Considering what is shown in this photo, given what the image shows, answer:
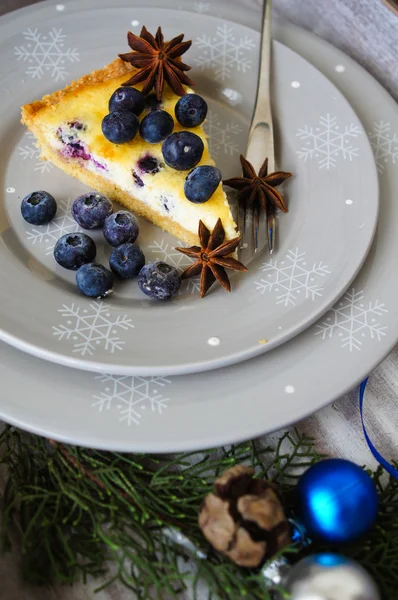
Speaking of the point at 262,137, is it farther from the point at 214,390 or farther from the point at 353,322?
the point at 214,390

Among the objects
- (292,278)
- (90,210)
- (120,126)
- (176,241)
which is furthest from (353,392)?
(120,126)

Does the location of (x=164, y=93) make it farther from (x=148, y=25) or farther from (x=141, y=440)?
(x=141, y=440)

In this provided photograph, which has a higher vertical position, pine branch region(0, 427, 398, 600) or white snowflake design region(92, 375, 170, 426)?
white snowflake design region(92, 375, 170, 426)

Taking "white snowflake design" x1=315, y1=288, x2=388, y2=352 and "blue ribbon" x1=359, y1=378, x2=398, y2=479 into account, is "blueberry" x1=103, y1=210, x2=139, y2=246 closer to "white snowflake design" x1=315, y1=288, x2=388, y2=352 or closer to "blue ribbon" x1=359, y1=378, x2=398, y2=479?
"white snowflake design" x1=315, y1=288, x2=388, y2=352

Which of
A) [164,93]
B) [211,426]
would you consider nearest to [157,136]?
[164,93]

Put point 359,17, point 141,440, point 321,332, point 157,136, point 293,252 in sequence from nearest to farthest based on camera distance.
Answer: point 141,440 < point 321,332 < point 293,252 < point 157,136 < point 359,17

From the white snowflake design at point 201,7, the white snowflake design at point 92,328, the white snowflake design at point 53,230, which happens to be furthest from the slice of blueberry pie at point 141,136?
the white snowflake design at point 92,328

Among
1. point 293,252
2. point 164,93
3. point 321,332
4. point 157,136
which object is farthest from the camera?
point 164,93

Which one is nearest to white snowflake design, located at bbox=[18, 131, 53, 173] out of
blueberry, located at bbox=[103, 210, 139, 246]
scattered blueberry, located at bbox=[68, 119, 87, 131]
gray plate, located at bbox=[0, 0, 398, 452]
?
scattered blueberry, located at bbox=[68, 119, 87, 131]
